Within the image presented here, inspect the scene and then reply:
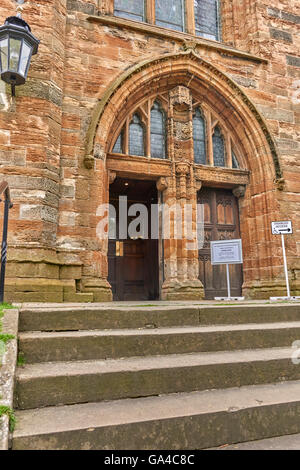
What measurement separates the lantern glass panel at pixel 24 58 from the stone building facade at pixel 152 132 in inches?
26.6

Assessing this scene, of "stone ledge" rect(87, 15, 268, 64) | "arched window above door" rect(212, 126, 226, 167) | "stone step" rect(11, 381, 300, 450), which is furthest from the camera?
"arched window above door" rect(212, 126, 226, 167)

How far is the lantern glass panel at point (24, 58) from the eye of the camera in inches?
222

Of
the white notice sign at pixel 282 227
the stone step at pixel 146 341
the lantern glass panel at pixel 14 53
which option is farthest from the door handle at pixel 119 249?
the stone step at pixel 146 341

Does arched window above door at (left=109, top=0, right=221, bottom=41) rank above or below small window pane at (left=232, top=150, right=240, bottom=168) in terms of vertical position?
above

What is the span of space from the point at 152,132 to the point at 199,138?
1.25 meters

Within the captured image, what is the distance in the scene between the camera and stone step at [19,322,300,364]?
8.84 feet

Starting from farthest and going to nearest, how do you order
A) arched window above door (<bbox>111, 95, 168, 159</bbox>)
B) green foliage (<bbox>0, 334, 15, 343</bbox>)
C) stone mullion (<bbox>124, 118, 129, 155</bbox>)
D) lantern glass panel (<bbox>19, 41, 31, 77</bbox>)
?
arched window above door (<bbox>111, 95, 168, 159</bbox>) → stone mullion (<bbox>124, 118, 129, 155</bbox>) → lantern glass panel (<bbox>19, 41, 31, 77</bbox>) → green foliage (<bbox>0, 334, 15, 343</bbox>)

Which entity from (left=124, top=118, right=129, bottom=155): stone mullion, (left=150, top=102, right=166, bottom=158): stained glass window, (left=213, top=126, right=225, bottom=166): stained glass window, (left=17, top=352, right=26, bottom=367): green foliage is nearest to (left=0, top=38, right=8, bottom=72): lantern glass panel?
(left=124, top=118, right=129, bottom=155): stone mullion

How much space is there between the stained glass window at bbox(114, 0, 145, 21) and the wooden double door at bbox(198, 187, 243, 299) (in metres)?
4.66

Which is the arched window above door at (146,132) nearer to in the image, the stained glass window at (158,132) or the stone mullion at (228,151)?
the stained glass window at (158,132)

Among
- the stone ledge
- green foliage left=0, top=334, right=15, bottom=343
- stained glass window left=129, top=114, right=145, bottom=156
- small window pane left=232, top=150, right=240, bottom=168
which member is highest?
the stone ledge

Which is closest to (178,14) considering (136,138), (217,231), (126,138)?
(136,138)

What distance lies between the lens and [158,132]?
8.47 metres

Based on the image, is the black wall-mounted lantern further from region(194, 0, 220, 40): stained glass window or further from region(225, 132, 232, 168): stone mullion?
region(194, 0, 220, 40): stained glass window
